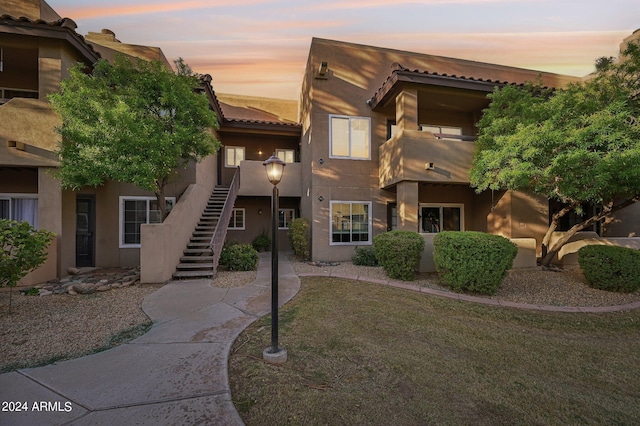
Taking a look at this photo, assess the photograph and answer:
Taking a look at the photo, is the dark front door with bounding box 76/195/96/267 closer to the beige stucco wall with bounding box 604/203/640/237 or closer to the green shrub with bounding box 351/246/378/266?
the green shrub with bounding box 351/246/378/266

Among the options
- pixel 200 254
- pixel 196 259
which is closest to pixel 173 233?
pixel 196 259

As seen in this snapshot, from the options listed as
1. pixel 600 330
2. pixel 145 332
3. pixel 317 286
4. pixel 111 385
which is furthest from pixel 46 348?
pixel 600 330

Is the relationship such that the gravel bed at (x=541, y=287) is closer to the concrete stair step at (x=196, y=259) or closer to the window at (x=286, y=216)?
the concrete stair step at (x=196, y=259)

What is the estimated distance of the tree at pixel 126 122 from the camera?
271 inches

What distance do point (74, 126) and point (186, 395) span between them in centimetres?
746

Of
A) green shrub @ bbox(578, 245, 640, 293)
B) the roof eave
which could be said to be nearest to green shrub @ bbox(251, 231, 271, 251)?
the roof eave

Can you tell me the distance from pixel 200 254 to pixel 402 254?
6.23m

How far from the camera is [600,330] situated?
205 inches

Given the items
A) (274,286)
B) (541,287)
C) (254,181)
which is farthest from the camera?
(254,181)

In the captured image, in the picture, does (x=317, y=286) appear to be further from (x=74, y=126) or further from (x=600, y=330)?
(x=74, y=126)

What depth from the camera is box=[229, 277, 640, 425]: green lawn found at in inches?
107

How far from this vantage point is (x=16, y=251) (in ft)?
18.8

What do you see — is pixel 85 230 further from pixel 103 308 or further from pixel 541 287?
pixel 541 287

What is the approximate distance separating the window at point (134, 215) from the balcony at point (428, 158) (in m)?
8.11
